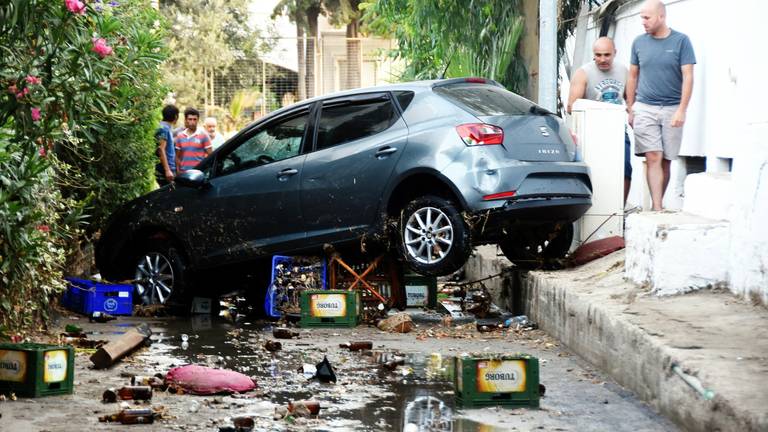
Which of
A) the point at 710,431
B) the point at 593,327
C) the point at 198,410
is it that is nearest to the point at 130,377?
the point at 198,410

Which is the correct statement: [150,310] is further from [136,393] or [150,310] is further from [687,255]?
[687,255]

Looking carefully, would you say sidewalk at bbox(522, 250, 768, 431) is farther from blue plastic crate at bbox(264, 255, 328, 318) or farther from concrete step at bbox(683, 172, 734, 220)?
blue plastic crate at bbox(264, 255, 328, 318)

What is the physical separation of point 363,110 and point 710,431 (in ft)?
20.5

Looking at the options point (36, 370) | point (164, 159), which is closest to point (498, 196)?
point (36, 370)

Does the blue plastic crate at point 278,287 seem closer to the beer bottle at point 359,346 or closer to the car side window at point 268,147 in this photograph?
the car side window at point 268,147

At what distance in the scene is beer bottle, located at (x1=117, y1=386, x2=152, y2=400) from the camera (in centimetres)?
734

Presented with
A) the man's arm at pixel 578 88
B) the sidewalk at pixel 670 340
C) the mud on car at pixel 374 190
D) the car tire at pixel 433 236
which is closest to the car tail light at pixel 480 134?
the mud on car at pixel 374 190

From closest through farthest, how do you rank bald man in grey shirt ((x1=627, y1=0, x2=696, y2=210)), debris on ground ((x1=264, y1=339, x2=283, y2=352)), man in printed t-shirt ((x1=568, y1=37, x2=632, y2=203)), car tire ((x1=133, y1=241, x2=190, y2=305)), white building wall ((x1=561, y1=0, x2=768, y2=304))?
white building wall ((x1=561, y1=0, x2=768, y2=304)) → debris on ground ((x1=264, y1=339, x2=283, y2=352)) → bald man in grey shirt ((x1=627, y1=0, x2=696, y2=210)) → car tire ((x1=133, y1=241, x2=190, y2=305)) → man in printed t-shirt ((x1=568, y1=37, x2=632, y2=203))

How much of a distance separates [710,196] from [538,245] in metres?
2.79

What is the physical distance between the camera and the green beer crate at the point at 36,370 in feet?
24.3

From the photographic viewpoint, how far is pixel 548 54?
13922 mm

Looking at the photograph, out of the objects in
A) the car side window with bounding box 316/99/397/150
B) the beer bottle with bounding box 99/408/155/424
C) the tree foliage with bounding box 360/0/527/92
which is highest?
the tree foliage with bounding box 360/0/527/92

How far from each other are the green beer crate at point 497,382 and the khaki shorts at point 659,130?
18.1 ft

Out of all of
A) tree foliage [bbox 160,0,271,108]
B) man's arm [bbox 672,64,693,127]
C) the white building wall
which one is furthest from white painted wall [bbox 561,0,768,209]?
tree foliage [bbox 160,0,271,108]
